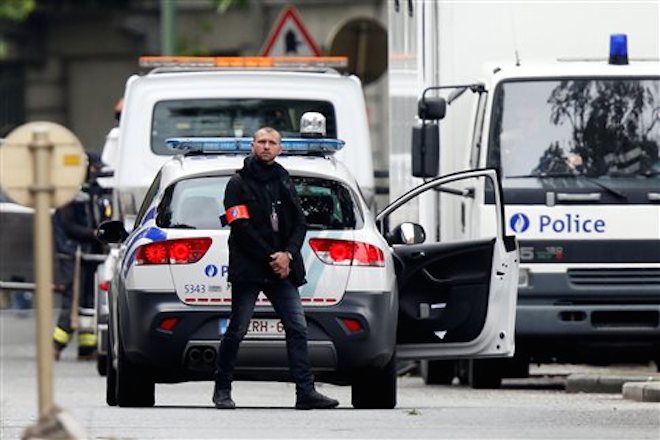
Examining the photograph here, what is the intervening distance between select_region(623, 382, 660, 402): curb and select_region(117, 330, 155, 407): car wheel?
3469mm

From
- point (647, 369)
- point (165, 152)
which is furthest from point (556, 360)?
point (165, 152)

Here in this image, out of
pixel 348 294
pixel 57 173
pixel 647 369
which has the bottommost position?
pixel 647 369

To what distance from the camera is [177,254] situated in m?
14.2

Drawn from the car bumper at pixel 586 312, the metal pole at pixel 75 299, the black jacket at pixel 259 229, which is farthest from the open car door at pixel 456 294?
the metal pole at pixel 75 299

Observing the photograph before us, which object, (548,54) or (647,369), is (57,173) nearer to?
(548,54)

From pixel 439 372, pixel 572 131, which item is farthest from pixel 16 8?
pixel 572 131

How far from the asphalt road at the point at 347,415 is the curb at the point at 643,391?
97 mm

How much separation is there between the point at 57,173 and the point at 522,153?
7566 millimetres

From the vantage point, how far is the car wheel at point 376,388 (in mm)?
14680

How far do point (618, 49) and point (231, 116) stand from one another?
10.8 feet

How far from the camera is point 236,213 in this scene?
13969 millimetres

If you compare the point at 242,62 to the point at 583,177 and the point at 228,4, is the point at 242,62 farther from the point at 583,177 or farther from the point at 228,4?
the point at 228,4

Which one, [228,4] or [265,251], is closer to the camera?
[265,251]

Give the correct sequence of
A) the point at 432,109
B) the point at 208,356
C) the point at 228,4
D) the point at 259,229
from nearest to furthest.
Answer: the point at 259,229
the point at 208,356
the point at 432,109
the point at 228,4
